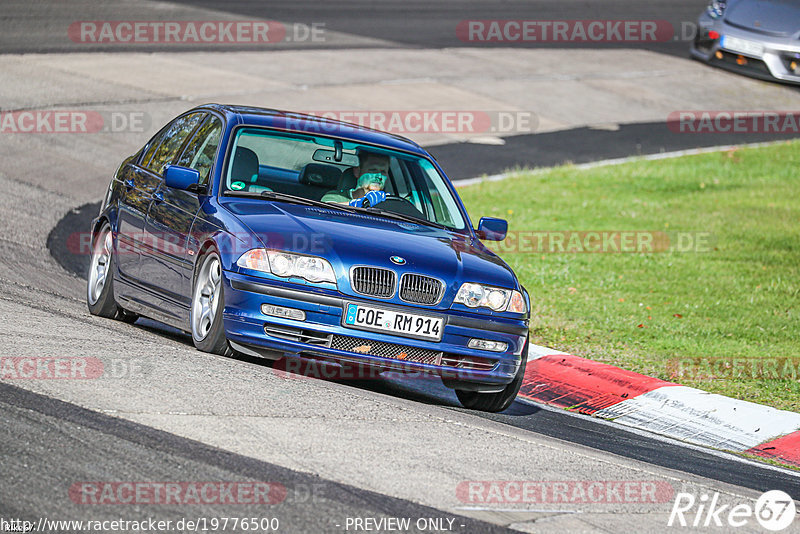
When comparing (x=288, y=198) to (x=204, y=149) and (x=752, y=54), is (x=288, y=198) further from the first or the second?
(x=752, y=54)

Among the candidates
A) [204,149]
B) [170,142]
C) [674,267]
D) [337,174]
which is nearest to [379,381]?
[337,174]

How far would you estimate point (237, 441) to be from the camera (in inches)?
225

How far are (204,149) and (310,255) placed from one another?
1755 millimetres

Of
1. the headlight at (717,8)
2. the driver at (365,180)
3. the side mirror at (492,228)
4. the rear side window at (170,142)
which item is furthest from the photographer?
the headlight at (717,8)

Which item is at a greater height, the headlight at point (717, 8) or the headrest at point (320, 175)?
the headlight at point (717, 8)

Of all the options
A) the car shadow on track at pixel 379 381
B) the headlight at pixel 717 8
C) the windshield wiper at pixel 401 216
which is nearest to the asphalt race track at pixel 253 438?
the car shadow on track at pixel 379 381

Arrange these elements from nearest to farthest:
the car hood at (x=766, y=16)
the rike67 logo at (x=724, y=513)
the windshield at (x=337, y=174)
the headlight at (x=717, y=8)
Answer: the rike67 logo at (x=724, y=513) < the windshield at (x=337, y=174) < the car hood at (x=766, y=16) < the headlight at (x=717, y=8)

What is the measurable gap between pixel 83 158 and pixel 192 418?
10.6m

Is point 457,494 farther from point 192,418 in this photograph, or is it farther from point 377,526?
point 192,418

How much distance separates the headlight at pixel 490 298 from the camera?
748cm

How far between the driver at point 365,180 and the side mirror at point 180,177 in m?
0.90

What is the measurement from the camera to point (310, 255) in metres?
7.23

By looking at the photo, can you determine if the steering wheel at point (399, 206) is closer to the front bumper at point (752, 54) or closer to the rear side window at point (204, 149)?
the rear side window at point (204, 149)

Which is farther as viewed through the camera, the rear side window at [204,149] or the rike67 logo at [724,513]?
the rear side window at [204,149]
